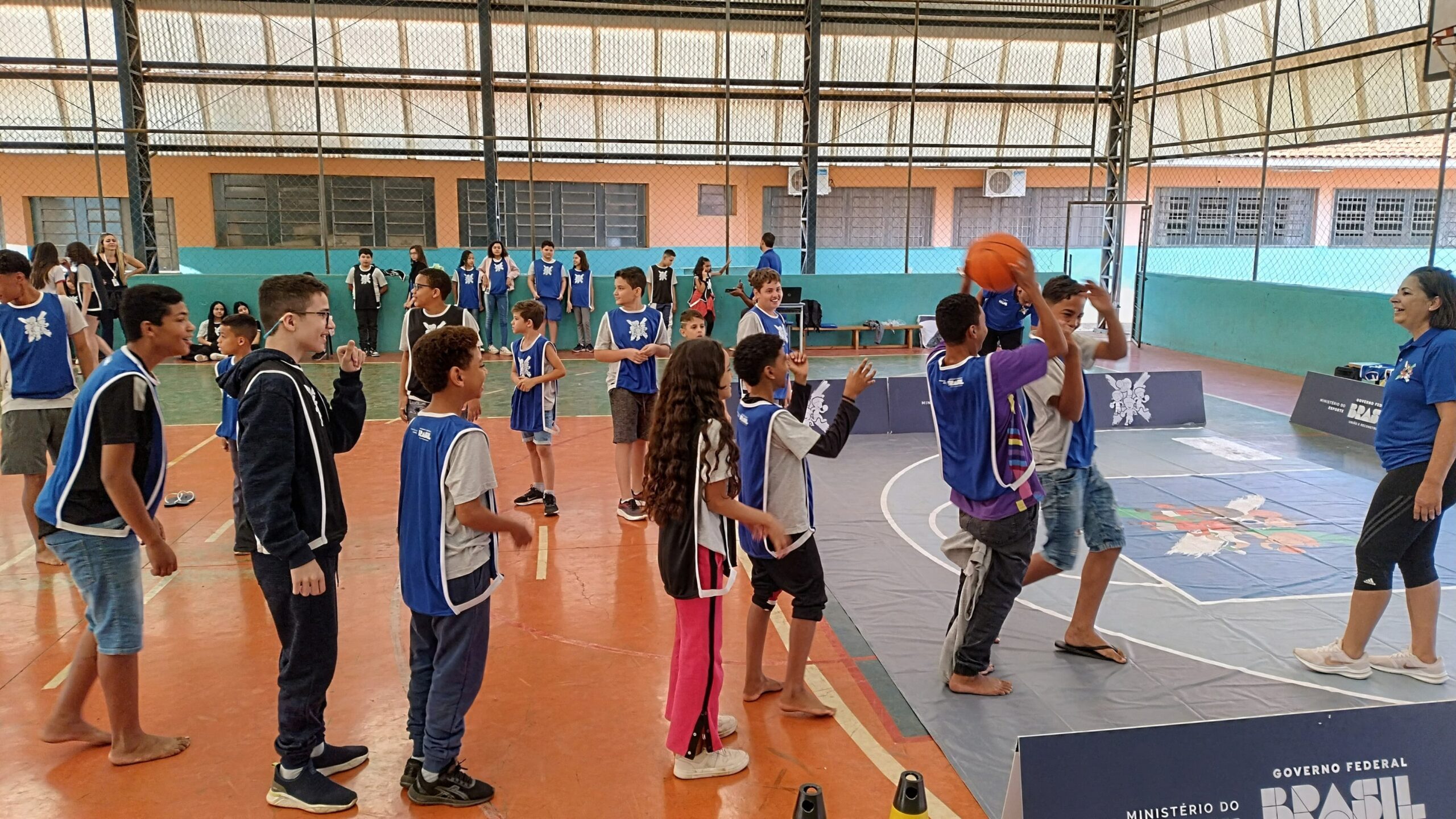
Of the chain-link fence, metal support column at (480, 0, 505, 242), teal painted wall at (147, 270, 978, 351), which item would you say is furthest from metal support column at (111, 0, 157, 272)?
metal support column at (480, 0, 505, 242)

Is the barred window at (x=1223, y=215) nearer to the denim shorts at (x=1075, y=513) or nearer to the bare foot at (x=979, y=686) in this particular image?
the denim shorts at (x=1075, y=513)

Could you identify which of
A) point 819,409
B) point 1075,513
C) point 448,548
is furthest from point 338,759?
point 819,409

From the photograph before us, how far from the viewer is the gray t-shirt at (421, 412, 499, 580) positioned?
3.90m

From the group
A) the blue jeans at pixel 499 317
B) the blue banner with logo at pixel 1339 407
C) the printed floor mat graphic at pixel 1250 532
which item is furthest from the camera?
the blue jeans at pixel 499 317

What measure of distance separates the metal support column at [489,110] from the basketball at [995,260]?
1488 cm

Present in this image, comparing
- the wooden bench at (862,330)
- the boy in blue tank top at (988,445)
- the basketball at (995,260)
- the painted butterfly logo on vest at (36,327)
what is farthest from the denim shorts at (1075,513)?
the wooden bench at (862,330)

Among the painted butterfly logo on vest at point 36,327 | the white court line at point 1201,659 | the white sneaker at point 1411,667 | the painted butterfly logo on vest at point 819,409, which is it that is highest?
the painted butterfly logo on vest at point 36,327

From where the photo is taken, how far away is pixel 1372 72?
15.8m

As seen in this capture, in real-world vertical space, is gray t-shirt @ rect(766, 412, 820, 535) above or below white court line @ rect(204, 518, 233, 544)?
above

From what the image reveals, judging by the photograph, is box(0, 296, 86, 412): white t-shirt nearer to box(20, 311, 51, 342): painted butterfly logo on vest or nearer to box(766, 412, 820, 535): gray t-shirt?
box(20, 311, 51, 342): painted butterfly logo on vest

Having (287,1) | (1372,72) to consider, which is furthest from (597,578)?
(287,1)

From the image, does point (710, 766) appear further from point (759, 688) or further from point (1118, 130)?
point (1118, 130)

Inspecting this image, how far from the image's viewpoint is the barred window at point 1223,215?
27656 mm

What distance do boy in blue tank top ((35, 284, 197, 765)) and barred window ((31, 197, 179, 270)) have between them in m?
22.4
